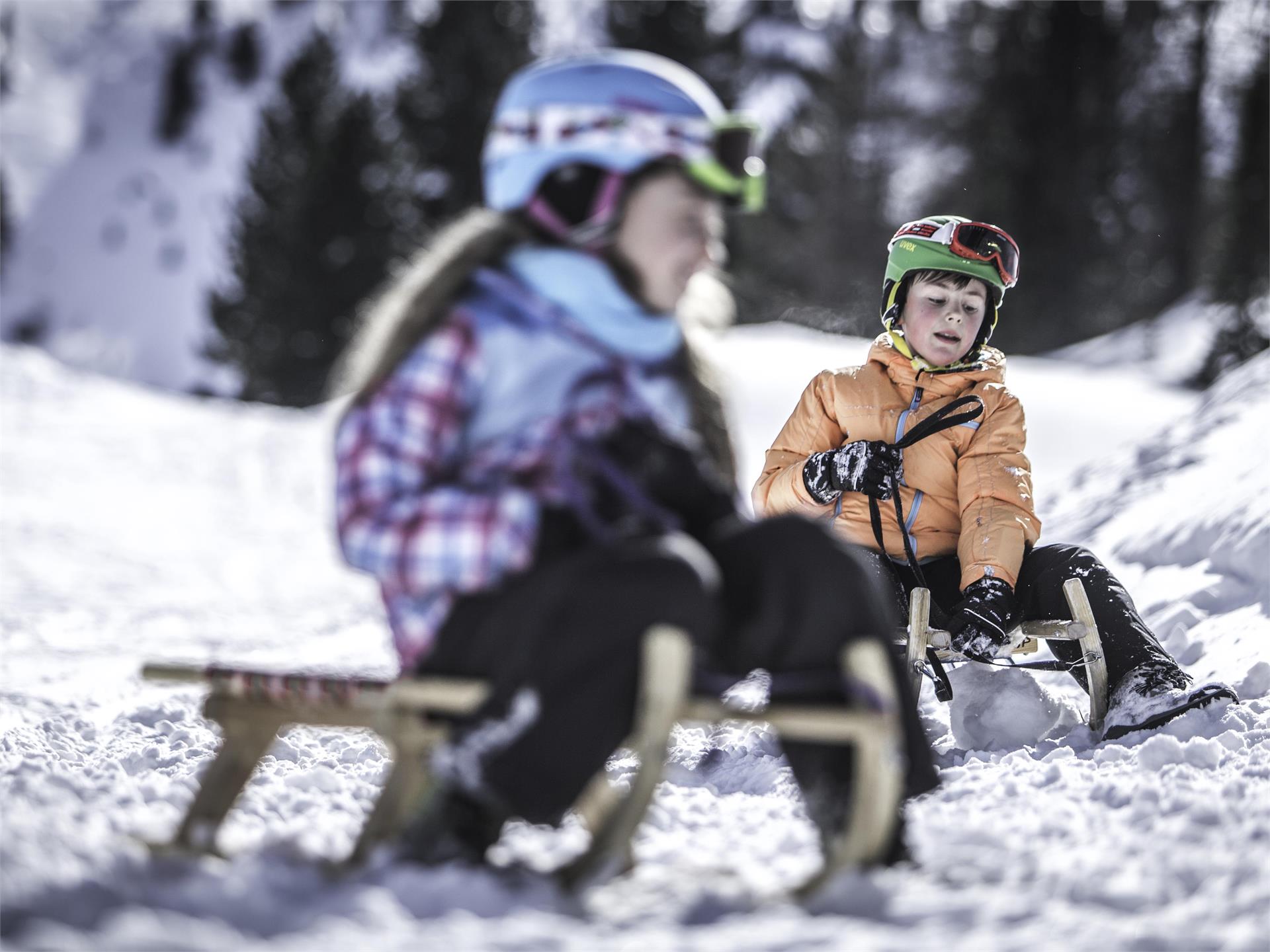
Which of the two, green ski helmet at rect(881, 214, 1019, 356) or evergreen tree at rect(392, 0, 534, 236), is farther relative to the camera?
evergreen tree at rect(392, 0, 534, 236)

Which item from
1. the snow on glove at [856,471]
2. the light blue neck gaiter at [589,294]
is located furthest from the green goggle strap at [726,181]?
the snow on glove at [856,471]

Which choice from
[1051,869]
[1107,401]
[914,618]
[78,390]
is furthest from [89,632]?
[1107,401]

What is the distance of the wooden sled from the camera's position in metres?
2.99

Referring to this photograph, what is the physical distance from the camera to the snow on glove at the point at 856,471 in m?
3.15

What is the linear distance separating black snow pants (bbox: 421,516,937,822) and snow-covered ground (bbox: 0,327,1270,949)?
0.58 ft

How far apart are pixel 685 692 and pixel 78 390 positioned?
45.9 feet

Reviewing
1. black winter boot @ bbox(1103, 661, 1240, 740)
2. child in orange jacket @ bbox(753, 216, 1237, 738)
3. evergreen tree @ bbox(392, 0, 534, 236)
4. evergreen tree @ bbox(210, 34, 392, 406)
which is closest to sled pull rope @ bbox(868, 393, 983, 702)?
child in orange jacket @ bbox(753, 216, 1237, 738)

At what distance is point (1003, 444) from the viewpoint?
10.8 ft

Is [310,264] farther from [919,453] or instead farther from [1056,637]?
[1056,637]

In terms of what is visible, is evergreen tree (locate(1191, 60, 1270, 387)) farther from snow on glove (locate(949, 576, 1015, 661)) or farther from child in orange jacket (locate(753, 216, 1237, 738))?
snow on glove (locate(949, 576, 1015, 661))

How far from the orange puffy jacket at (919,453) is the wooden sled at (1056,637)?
0.21 m

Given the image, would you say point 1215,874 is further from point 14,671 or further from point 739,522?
point 14,671

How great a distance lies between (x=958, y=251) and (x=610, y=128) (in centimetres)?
160

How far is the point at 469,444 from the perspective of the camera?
190 centimetres
